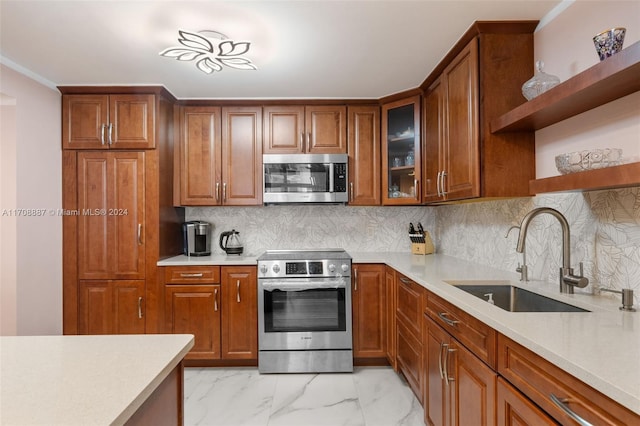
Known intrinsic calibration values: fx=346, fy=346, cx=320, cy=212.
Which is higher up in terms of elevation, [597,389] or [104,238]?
[104,238]

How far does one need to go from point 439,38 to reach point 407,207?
175 centimetres

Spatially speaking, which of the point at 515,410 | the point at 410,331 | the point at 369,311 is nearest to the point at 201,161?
the point at 369,311

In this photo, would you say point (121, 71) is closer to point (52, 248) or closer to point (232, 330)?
point (52, 248)

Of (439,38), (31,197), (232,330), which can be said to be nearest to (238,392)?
(232,330)

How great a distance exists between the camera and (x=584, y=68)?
1604 mm

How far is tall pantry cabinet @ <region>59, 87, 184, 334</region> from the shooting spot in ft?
9.48

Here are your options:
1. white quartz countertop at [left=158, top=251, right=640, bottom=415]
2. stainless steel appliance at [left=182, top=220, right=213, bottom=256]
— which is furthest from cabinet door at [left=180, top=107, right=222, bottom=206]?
white quartz countertop at [left=158, top=251, right=640, bottom=415]

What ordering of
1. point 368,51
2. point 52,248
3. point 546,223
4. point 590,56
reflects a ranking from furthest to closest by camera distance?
point 52,248 → point 368,51 → point 546,223 → point 590,56

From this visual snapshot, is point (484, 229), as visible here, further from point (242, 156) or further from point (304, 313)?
point (242, 156)

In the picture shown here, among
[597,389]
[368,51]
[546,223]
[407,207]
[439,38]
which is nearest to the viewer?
[597,389]

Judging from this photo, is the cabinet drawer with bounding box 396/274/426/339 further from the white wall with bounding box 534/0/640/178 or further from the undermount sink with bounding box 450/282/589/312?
the white wall with bounding box 534/0/640/178

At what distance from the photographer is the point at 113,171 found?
9.58ft

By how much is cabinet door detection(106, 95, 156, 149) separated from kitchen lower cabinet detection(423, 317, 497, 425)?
2616 millimetres

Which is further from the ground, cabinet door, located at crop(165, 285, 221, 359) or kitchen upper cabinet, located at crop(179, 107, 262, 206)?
kitchen upper cabinet, located at crop(179, 107, 262, 206)
